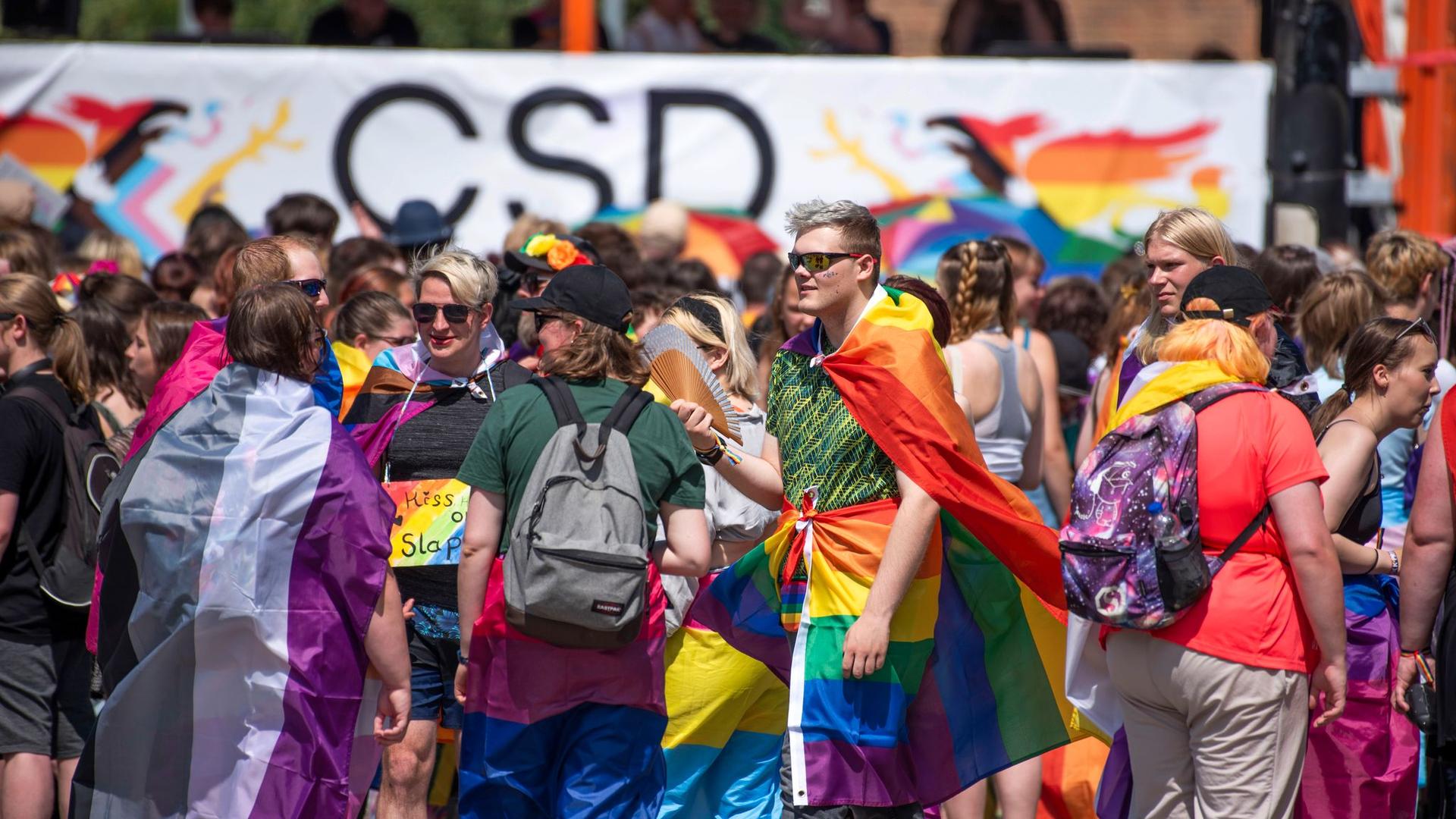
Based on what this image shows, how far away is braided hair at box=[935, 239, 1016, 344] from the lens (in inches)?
225

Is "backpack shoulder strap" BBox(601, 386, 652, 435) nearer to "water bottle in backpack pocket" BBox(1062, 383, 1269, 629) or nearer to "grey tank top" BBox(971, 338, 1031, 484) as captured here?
"water bottle in backpack pocket" BBox(1062, 383, 1269, 629)

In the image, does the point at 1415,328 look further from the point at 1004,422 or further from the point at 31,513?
the point at 31,513

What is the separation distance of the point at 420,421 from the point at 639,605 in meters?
1.08

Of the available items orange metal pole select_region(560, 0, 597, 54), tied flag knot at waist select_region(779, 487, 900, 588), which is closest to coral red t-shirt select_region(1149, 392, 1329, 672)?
tied flag knot at waist select_region(779, 487, 900, 588)

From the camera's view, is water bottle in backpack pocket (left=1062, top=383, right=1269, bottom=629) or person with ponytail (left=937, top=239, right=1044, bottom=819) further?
person with ponytail (left=937, top=239, right=1044, bottom=819)

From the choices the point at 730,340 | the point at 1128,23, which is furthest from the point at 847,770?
the point at 1128,23

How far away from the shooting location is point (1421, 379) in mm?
4469

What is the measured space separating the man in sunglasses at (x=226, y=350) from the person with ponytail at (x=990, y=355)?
2.21m

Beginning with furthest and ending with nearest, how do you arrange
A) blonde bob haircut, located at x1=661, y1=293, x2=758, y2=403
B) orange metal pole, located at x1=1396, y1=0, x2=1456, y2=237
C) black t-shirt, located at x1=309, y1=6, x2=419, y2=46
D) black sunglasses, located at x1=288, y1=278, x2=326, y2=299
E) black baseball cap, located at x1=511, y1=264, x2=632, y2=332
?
black t-shirt, located at x1=309, y1=6, x2=419, y2=46, orange metal pole, located at x1=1396, y1=0, x2=1456, y2=237, blonde bob haircut, located at x1=661, y1=293, x2=758, y2=403, black sunglasses, located at x1=288, y1=278, x2=326, y2=299, black baseball cap, located at x1=511, y1=264, x2=632, y2=332

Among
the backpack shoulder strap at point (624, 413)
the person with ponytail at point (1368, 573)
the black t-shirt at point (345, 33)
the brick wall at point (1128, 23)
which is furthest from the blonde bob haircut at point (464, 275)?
the brick wall at point (1128, 23)

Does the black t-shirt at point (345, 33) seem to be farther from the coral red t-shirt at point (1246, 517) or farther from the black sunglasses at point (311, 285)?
the coral red t-shirt at point (1246, 517)

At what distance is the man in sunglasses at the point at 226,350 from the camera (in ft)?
14.1

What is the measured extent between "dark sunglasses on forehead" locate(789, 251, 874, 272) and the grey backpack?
65 centimetres

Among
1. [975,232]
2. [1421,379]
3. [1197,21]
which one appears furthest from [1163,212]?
[1197,21]
